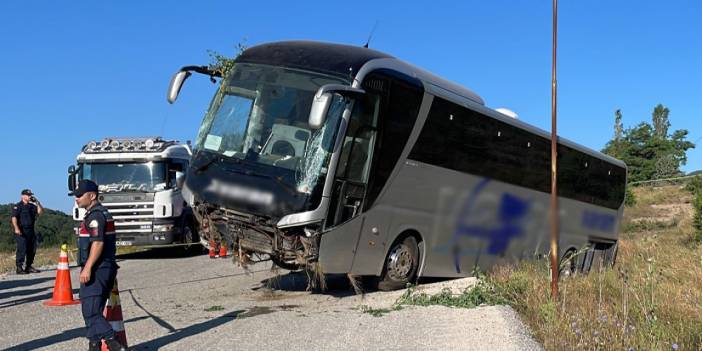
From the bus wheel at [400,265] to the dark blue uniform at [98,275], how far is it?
5.20 meters

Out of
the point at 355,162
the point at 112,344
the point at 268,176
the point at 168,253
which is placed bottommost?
the point at 168,253

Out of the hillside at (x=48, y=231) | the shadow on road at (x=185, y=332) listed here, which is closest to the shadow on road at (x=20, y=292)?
the shadow on road at (x=185, y=332)

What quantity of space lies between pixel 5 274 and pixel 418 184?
10.2m

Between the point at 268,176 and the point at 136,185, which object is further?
the point at 136,185

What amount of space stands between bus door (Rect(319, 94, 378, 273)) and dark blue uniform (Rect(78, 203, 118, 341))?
3498 millimetres

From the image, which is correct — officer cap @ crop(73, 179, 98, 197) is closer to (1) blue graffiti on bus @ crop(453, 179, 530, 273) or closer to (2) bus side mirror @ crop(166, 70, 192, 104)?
(2) bus side mirror @ crop(166, 70, 192, 104)

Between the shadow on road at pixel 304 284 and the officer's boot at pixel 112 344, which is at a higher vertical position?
the officer's boot at pixel 112 344

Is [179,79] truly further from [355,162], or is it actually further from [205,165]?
[355,162]

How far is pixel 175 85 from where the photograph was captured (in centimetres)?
1100

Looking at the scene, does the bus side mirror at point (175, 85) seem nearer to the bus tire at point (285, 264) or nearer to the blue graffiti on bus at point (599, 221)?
the bus tire at point (285, 264)

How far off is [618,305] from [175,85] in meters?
7.38

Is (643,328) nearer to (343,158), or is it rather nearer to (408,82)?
(343,158)

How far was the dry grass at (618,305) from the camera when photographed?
708 centimetres

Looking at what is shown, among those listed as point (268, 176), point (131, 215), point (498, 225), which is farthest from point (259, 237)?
point (131, 215)
